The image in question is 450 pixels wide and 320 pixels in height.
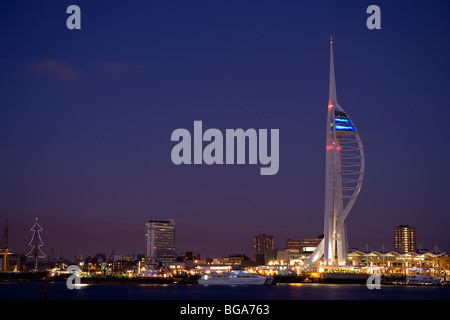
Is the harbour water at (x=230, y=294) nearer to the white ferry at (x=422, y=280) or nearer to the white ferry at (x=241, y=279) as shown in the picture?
the white ferry at (x=241, y=279)

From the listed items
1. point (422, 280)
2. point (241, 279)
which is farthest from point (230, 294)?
point (422, 280)

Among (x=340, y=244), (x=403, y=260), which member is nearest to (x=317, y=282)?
(x=340, y=244)

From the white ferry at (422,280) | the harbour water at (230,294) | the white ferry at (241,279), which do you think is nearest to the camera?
the harbour water at (230,294)

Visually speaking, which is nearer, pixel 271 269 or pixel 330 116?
pixel 330 116

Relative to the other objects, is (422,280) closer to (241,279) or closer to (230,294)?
(241,279)

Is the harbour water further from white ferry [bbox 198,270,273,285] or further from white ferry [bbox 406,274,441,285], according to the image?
white ferry [bbox 406,274,441,285]

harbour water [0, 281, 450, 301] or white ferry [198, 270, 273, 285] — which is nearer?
harbour water [0, 281, 450, 301]

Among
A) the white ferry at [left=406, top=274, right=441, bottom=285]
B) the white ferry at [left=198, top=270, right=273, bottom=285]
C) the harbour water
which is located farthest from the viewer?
the white ferry at [left=406, top=274, right=441, bottom=285]

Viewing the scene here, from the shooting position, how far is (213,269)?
518 ft

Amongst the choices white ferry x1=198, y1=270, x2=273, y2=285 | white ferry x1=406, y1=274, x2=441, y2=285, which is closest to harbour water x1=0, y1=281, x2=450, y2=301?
white ferry x1=198, y1=270, x2=273, y2=285

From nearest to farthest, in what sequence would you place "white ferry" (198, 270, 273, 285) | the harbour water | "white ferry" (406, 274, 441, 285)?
the harbour water, "white ferry" (198, 270, 273, 285), "white ferry" (406, 274, 441, 285)

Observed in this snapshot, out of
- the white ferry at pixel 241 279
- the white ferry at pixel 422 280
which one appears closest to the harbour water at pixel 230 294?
the white ferry at pixel 241 279
